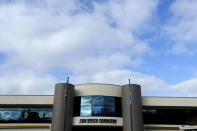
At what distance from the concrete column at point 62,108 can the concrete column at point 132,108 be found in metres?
8.73

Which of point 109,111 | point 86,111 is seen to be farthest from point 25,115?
point 109,111

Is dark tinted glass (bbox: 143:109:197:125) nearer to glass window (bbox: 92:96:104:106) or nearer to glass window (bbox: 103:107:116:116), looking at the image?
glass window (bbox: 103:107:116:116)

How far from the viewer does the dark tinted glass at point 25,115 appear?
5026 cm

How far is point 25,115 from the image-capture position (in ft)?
167

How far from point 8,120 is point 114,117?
60.1ft

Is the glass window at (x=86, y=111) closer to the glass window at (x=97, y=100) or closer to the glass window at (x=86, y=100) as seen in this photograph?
the glass window at (x=86, y=100)

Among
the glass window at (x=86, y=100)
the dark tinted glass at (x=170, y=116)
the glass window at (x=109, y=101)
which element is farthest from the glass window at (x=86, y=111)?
the dark tinted glass at (x=170, y=116)

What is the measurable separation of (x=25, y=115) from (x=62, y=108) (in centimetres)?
814

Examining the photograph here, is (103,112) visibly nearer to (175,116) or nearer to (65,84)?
(65,84)

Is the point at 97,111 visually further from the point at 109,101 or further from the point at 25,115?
the point at 25,115

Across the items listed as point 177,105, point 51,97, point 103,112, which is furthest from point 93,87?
point 177,105

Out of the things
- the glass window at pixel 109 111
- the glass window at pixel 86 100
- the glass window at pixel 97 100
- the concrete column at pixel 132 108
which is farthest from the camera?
the glass window at pixel 86 100

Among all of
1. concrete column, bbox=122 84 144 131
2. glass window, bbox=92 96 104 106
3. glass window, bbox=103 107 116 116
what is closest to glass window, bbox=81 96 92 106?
glass window, bbox=92 96 104 106

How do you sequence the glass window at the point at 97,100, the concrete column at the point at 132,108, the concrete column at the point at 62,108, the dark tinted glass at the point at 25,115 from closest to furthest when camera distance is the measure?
the concrete column at the point at 62,108
the concrete column at the point at 132,108
the glass window at the point at 97,100
the dark tinted glass at the point at 25,115
